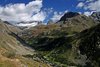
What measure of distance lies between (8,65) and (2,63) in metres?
4.89

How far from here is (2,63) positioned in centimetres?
17088

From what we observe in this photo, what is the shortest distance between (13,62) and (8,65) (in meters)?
7.51

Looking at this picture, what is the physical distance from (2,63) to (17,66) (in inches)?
418

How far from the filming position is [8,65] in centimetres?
16925

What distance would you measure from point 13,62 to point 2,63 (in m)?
8.72

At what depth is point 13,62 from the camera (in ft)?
578

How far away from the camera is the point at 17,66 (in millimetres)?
172750
